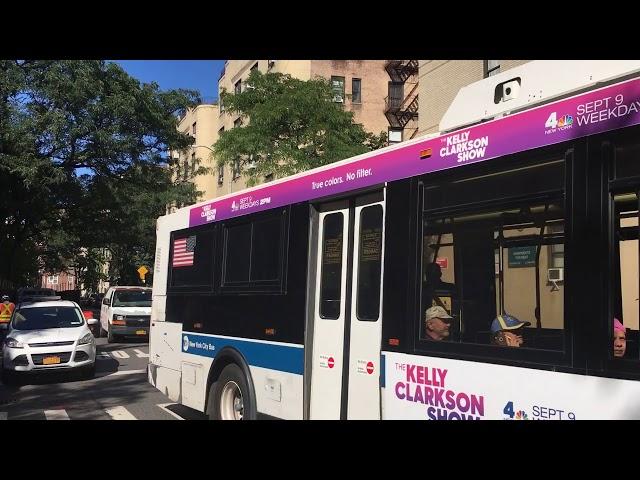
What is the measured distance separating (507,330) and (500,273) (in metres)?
0.41

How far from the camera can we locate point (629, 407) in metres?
3.02

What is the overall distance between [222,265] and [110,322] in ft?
51.1

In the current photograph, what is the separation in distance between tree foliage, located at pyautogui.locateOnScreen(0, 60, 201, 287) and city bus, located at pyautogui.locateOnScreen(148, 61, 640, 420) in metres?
19.2

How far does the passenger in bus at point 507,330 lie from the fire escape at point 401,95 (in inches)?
1290

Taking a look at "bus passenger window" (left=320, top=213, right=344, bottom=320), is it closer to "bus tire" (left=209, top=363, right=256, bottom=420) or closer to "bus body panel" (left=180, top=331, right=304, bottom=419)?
"bus body panel" (left=180, top=331, right=304, bottom=419)

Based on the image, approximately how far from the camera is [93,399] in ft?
34.8

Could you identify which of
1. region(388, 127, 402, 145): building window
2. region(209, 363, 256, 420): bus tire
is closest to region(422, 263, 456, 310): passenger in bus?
region(209, 363, 256, 420): bus tire

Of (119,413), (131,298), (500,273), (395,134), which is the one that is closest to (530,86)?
(500,273)

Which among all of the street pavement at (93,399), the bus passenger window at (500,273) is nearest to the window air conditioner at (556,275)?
the bus passenger window at (500,273)

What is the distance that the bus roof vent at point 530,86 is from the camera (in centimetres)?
367

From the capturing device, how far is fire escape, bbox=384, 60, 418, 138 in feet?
120

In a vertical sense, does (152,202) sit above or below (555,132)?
above
